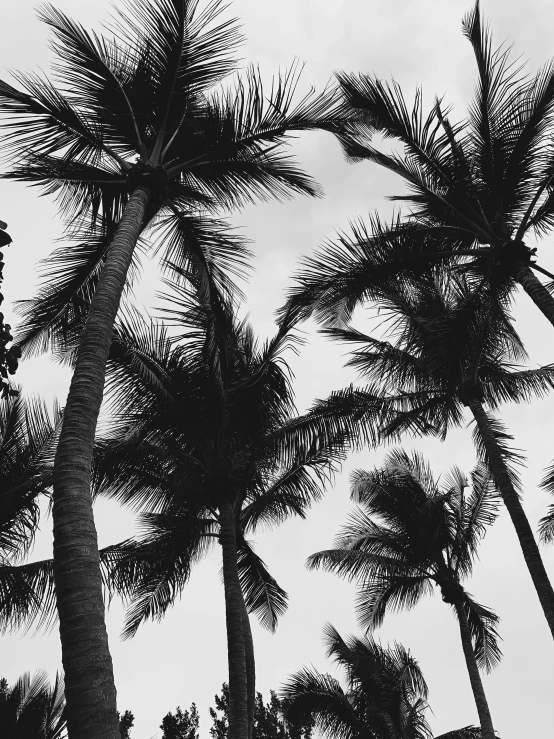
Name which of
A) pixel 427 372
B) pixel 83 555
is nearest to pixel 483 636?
pixel 427 372

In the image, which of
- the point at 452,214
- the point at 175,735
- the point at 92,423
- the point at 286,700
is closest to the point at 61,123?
the point at 92,423

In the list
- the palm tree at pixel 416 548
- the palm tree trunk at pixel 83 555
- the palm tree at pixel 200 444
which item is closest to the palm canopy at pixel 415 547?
the palm tree at pixel 416 548

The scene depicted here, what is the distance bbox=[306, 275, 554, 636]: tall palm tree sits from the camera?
33.8ft

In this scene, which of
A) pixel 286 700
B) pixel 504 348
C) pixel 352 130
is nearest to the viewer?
pixel 352 130

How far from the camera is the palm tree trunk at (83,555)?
3.66 meters

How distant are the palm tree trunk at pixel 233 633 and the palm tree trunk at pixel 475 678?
27.9 feet

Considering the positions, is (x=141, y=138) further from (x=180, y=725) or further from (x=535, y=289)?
(x=180, y=725)

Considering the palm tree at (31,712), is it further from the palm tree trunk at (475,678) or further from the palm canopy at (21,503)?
the palm tree trunk at (475,678)

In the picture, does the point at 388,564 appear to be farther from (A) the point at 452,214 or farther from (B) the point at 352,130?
(B) the point at 352,130

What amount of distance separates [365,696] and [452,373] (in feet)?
41.1

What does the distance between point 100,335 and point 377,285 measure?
5.26 m

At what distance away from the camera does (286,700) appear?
64.8ft

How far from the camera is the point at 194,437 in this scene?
10766 millimetres

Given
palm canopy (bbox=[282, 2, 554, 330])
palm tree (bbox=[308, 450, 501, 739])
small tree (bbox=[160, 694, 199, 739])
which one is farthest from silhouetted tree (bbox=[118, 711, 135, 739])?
palm canopy (bbox=[282, 2, 554, 330])
